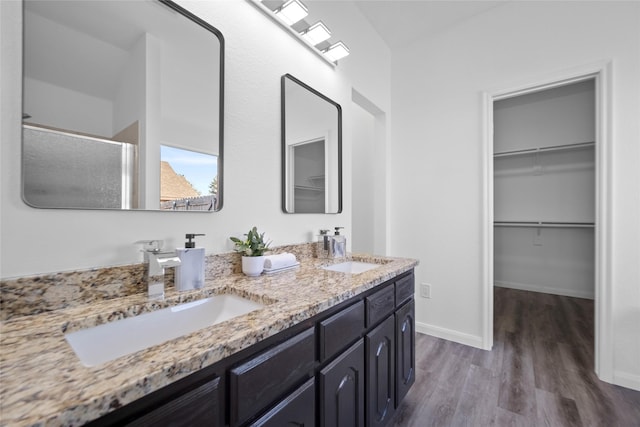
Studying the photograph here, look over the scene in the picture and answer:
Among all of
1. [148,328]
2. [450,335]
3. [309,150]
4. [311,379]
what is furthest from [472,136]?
[148,328]

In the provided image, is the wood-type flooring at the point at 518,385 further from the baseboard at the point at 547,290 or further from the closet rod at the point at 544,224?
the closet rod at the point at 544,224

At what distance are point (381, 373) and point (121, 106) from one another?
4.89 feet

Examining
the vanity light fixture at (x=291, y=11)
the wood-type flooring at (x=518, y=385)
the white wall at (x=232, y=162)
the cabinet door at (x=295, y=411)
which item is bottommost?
the wood-type flooring at (x=518, y=385)

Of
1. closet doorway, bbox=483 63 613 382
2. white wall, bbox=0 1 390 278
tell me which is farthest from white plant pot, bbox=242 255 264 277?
closet doorway, bbox=483 63 613 382

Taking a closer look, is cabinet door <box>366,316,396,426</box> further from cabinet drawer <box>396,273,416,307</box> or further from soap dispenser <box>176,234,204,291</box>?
soap dispenser <box>176,234,204,291</box>

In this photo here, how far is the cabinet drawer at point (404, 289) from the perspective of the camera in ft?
4.70

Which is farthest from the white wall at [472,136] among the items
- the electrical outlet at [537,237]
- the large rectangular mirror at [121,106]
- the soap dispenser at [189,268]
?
the electrical outlet at [537,237]

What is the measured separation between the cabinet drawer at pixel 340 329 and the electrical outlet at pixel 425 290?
5.66 feet

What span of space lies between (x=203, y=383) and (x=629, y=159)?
2.66 m

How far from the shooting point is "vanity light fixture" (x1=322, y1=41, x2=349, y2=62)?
1759 millimetres

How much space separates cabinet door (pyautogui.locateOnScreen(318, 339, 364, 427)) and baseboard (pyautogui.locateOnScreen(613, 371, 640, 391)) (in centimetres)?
191

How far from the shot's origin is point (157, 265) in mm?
836

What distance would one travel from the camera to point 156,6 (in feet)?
3.27

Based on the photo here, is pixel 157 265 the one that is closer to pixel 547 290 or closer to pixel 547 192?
pixel 547 192
